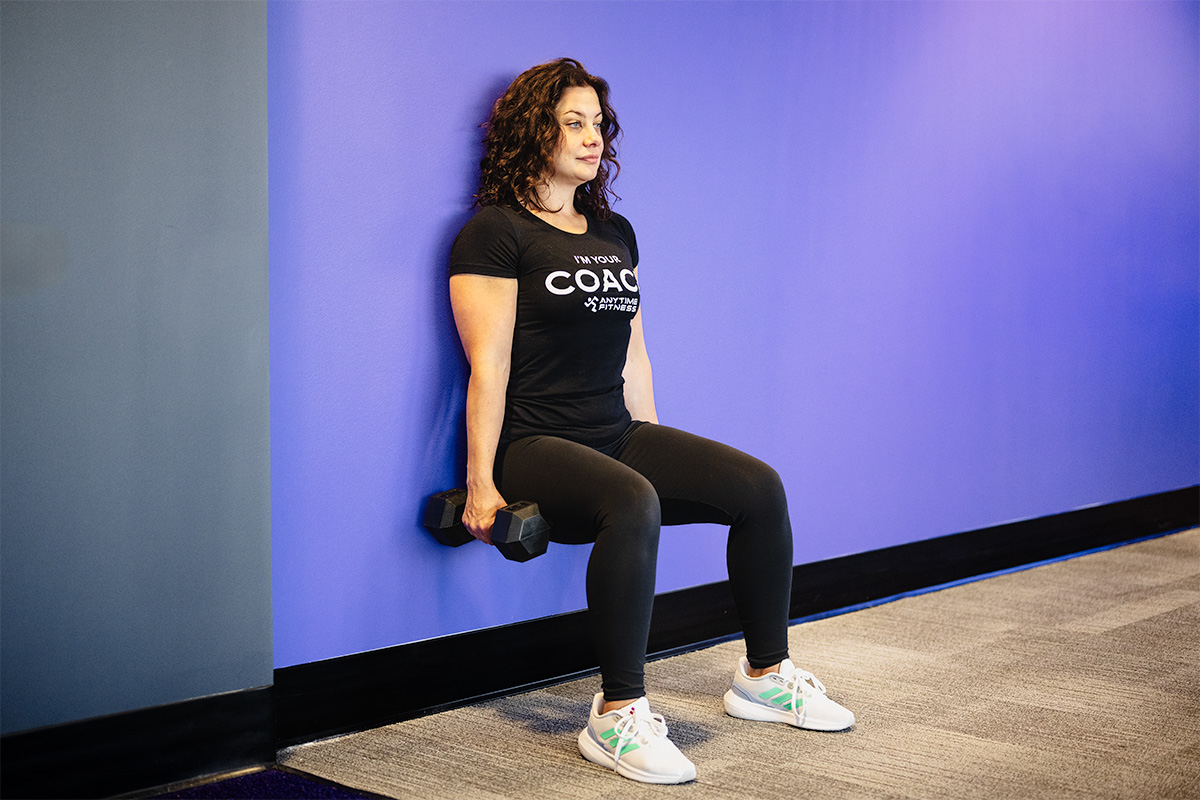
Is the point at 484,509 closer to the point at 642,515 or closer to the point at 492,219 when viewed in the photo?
the point at 642,515

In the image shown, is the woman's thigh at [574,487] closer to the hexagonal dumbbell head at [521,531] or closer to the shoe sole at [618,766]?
the hexagonal dumbbell head at [521,531]

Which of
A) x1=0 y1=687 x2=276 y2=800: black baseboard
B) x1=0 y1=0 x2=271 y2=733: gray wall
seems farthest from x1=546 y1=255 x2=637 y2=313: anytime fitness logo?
x1=0 y1=687 x2=276 y2=800: black baseboard

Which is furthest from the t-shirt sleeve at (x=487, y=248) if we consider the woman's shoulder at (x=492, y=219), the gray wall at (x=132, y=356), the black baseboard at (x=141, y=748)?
the black baseboard at (x=141, y=748)

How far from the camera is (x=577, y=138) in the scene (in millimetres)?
2186

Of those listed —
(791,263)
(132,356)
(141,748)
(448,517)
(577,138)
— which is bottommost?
(141,748)

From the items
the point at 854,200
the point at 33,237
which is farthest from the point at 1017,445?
the point at 33,237

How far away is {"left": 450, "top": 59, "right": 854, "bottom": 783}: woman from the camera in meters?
2.07

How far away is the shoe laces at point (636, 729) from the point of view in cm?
187

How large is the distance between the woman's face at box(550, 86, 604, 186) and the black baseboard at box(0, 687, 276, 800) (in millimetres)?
1099

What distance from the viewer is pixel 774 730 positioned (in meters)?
2.10

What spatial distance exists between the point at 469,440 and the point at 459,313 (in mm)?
240

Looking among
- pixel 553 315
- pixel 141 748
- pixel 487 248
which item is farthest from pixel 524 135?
pixel 141 748

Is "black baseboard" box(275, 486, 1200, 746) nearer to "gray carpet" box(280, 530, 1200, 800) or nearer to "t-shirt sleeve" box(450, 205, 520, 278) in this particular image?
"gray carpet" box(280, 530, 1200, 800)

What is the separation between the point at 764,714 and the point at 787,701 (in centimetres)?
6
